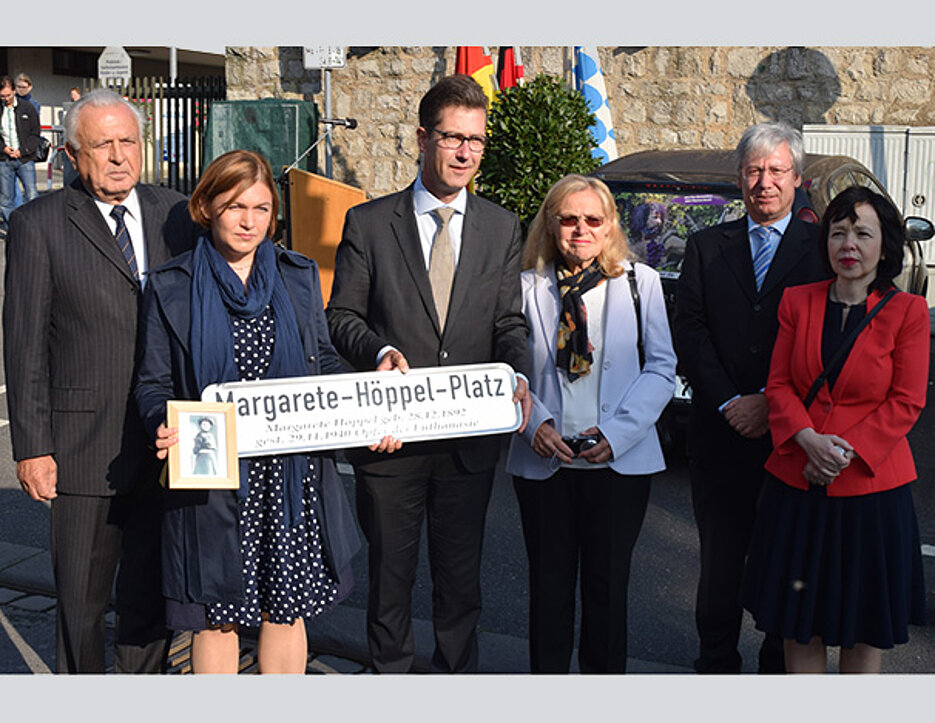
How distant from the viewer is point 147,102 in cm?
1794

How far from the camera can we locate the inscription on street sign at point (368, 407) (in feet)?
10.3

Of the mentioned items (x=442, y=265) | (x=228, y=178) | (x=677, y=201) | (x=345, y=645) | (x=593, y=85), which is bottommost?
(x=345, y=645)

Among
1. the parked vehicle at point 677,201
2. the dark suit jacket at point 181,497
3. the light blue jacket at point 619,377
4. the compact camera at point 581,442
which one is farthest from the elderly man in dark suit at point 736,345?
the parked vehicle at point 677,201

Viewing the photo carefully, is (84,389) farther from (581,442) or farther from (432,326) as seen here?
(581,442)

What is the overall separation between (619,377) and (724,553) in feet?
2.68

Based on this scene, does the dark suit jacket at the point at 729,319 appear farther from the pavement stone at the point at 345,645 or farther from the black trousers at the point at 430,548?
the pavement stone at the point at 345,645

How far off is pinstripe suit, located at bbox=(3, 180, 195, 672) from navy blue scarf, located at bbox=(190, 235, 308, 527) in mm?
375

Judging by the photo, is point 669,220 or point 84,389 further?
point 669,220

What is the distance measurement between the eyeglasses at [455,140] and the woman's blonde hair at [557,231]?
0.96ft

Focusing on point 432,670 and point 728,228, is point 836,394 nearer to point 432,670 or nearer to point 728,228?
point 728,228

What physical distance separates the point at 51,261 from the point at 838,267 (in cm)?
246

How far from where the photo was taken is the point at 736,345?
371 centimetres

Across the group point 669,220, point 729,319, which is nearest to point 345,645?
point 729,319

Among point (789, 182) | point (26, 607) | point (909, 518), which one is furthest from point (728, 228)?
point (26, 607)
